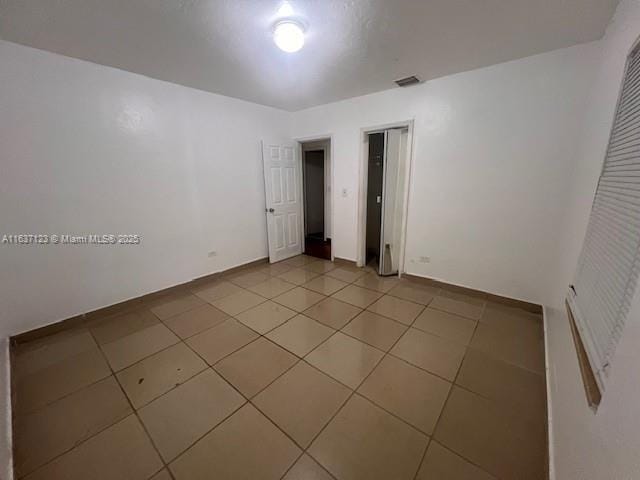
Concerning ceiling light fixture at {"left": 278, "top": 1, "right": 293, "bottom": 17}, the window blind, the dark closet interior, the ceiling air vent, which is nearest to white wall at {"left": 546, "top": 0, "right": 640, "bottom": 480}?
the window blind

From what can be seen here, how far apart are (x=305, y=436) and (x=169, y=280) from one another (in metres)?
2.60

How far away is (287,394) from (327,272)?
2.26 m

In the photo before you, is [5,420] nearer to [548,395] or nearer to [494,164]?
[548,395]

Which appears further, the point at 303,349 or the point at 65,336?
the point at 65,336

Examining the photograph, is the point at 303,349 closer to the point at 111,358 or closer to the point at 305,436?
the point at 305,436

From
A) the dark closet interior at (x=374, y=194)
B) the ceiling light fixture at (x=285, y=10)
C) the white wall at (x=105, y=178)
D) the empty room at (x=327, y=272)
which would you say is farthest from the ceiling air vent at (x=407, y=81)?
the white wall at (x=105, y=178)

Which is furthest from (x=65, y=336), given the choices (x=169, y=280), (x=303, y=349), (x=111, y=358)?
(x=303, y=349)

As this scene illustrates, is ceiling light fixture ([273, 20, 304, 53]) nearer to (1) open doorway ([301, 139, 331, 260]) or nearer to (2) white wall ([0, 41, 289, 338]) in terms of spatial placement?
(2) white wall ([0, 41, 289, 338])

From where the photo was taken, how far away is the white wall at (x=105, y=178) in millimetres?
2082

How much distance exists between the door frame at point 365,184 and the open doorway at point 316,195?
4.41 ft

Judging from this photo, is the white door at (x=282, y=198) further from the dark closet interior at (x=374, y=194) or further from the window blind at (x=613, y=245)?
the window blind at (x=613, y=245)

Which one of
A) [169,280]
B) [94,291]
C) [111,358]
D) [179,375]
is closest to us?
[179,375]

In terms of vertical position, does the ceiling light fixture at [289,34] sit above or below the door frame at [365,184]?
above

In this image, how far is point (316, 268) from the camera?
13.1 feet
